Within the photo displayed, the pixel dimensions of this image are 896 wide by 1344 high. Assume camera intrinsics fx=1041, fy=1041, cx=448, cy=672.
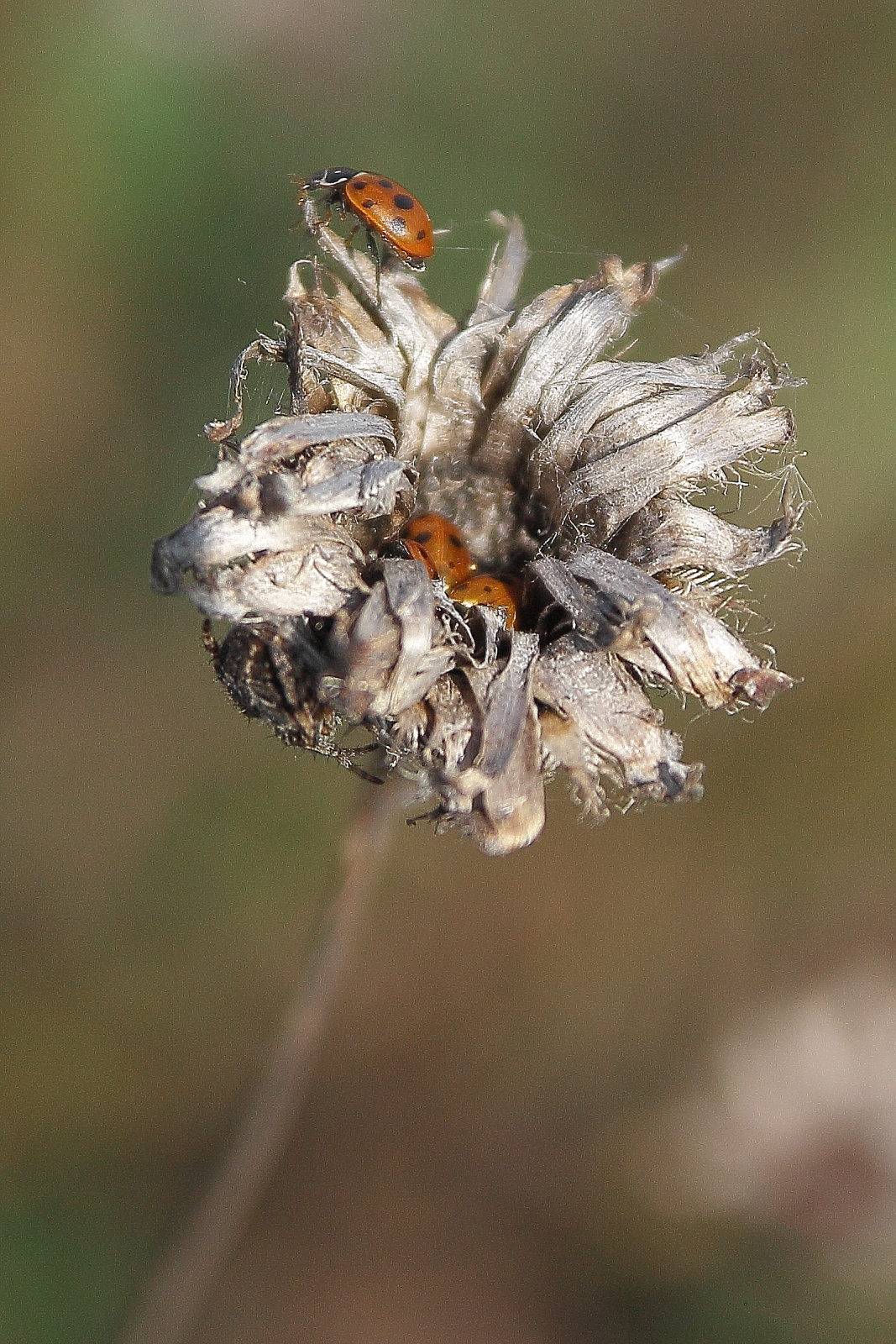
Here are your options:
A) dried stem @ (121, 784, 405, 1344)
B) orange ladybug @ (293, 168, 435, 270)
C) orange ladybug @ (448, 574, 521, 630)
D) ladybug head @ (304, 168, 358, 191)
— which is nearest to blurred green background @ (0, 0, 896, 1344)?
dried stem @ (121, 784, 405, 1344)

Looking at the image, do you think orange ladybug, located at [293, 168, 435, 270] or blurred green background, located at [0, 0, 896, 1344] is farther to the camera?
blurred green background, located at [0, 0, 896, 1344]

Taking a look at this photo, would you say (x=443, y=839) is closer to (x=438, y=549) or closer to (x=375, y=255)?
(x=438, y=549)

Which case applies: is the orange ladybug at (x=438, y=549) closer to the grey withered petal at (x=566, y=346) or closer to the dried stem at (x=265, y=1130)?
the grey withered petal at (x=566, y=346)

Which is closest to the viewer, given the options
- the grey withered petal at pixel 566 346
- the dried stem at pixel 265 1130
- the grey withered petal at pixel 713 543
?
the grey withered petal at pixel 713 543

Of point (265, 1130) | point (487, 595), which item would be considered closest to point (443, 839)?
point (265, 1130)

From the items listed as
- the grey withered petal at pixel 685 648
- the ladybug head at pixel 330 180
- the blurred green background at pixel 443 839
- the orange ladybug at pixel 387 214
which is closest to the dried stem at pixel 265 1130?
the blurred green background at pixel 443 839

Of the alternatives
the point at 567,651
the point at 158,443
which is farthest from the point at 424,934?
the point at 567,651

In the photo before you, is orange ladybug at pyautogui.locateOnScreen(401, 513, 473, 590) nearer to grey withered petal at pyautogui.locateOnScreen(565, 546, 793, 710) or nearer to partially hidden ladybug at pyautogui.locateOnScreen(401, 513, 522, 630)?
partially hidden ladybug at pyautogui.locateOnScreen(401, 513, 522, 630)
